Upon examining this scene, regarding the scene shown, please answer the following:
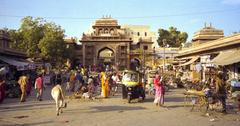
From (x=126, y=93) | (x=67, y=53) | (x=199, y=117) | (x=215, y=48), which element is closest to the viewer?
(x=199, y=117)

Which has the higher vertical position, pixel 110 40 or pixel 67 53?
pixel 110 40

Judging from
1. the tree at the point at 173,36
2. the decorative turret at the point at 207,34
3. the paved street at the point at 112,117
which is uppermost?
the tree at the point at 173,36

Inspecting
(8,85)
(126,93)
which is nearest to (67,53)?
(8,85)

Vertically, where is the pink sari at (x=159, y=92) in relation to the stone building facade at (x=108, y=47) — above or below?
below

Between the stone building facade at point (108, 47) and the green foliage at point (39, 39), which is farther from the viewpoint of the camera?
the stone building facade at point (108, 47)

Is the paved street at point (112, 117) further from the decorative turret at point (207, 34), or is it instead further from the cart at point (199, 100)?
the decorative turret at point (207, 34)

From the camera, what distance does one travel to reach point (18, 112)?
42.6 ft

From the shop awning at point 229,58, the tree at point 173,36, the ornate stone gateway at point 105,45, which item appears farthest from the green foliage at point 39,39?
the tree at point 173,36

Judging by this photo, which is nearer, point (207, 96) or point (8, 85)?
point (207, 96)

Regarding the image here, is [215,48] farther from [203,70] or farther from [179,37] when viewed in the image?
[179,37]

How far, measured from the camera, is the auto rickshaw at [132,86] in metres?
16.6

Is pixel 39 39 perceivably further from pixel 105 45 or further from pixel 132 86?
pixel 132 86

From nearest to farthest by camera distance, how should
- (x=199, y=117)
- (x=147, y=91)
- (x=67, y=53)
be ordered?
(x=199, y=117), (x=147, y=91), (x=67, y=53)

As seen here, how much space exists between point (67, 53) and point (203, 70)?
2741 centimetres
